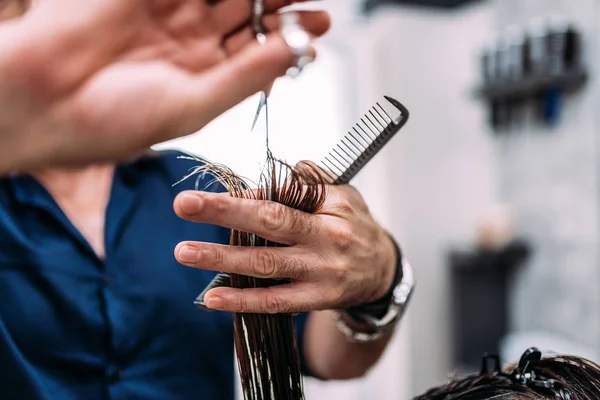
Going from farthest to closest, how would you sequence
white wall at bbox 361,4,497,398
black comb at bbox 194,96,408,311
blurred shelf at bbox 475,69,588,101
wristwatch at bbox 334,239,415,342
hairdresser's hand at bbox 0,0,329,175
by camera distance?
white wall at bbox 361,4,497,398
blurred shelf at bbox 475,69,588,101
wristwatch at bbox 334,239,415,342
black comb at bbox 194,96,408,311
hairdresser's hand at bbox 0,0,329,175

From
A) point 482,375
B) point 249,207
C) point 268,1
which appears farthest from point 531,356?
point 268,1

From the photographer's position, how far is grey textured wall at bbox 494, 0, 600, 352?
2.09 metres

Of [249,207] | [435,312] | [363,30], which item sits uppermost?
[363,30]

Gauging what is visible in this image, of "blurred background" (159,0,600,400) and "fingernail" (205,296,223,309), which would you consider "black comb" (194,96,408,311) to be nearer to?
"fingernail" (205,296,223,309)

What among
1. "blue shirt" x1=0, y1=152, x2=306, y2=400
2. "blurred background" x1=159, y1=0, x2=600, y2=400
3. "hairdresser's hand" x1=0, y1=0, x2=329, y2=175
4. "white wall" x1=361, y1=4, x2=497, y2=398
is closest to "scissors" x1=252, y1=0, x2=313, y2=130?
"hairdresser's hand" x1=0, y1=0, x2=329, y2=175

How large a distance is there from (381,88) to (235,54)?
1.85 meters

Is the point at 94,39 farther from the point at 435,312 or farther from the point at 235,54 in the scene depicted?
the point at 435,312

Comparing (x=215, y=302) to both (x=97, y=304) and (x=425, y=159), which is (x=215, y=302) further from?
(x=425, y=159)

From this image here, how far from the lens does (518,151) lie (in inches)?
96.8

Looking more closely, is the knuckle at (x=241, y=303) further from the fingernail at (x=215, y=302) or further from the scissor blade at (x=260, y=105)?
the scissor blade at (x=260, y=105)

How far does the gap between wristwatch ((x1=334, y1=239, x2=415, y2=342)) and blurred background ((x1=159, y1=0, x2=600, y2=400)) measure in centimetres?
141

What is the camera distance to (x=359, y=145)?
1.47 feet

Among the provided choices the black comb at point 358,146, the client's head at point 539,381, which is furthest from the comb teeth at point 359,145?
the client's head at point 539,381

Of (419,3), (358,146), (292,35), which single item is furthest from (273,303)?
(419,3)
